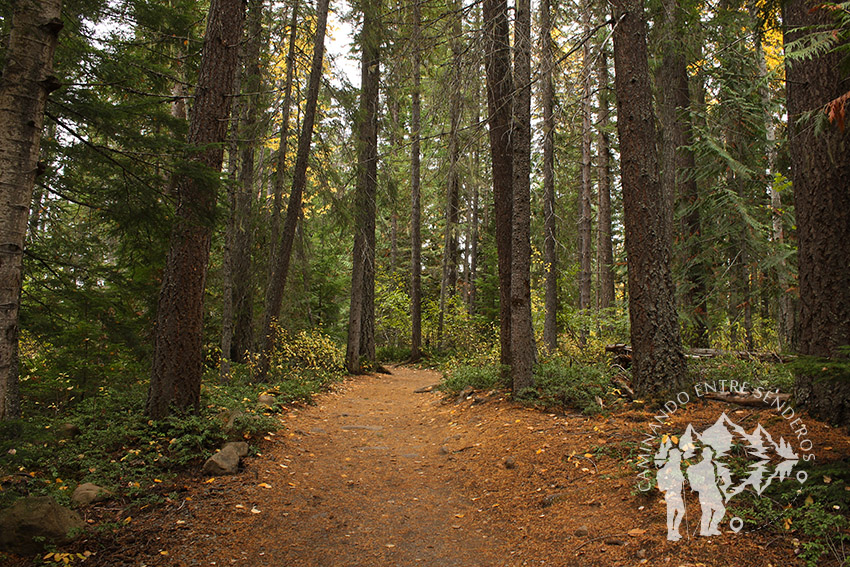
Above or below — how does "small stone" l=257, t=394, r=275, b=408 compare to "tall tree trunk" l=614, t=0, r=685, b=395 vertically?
below

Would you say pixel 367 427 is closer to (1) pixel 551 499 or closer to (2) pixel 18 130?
(1) pixel 551 499

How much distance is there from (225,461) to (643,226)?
5703 millimetres

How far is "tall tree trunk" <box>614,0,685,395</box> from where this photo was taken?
5953 millimetres

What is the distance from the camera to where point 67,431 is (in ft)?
17.2

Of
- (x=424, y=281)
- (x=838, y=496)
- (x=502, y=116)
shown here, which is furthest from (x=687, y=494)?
(x=424, y=281)

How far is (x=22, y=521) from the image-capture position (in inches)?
132

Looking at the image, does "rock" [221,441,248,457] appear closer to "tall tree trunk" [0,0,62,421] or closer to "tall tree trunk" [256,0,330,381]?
"tall tree trunk" [0,0,62,421]

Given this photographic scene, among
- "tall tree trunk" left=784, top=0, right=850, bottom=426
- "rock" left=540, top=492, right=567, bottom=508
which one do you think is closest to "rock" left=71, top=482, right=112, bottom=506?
"rock" left=540, top=492, right=567, bottom=508

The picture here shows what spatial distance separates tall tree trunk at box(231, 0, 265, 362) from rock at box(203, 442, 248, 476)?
5.48 meters

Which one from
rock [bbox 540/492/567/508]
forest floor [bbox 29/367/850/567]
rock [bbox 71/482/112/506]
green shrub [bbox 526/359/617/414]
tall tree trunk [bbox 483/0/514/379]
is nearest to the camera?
forest floor [bbox 29/367/850/567]

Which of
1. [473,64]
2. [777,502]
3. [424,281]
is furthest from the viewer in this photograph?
[424,281]

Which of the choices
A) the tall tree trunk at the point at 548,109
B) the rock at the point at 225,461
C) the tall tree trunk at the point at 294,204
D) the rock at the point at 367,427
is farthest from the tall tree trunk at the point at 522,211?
the tall tree trunk at the point at 294,204

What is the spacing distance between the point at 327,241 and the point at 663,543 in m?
16.1

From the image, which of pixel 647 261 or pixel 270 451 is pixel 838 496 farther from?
pixel 270 451
